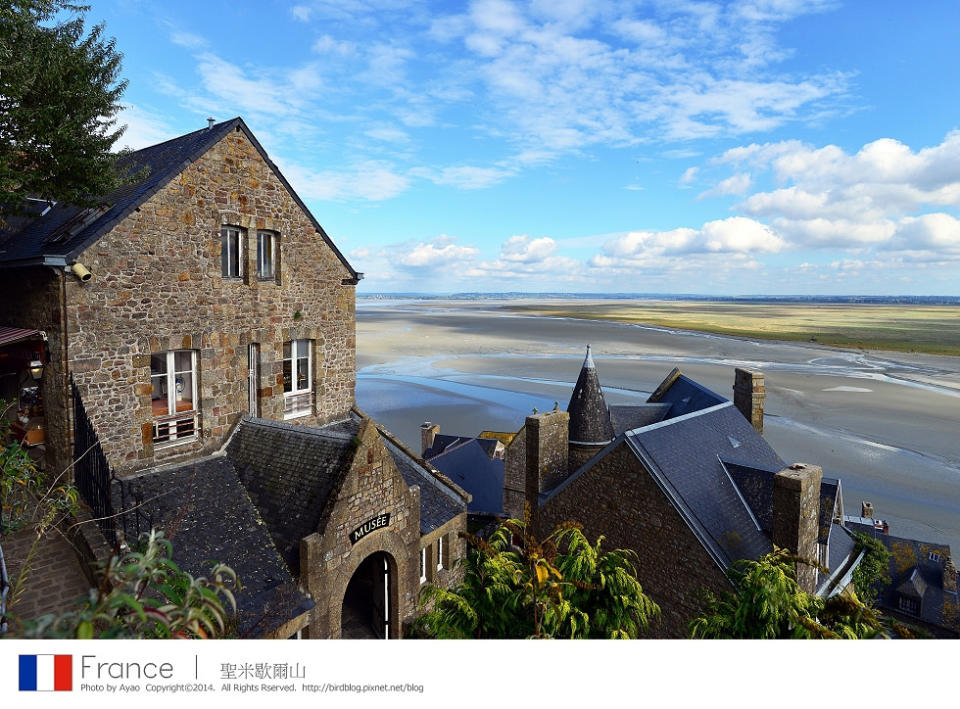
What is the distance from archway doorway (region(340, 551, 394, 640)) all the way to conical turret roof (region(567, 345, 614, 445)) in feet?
29.5

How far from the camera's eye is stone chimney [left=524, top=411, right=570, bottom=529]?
15734 millimetres

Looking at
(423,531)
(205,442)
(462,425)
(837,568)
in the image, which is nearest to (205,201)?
(205,442)

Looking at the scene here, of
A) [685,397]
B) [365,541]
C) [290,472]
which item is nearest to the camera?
[365,541]

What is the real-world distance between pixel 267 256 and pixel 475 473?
15.3m

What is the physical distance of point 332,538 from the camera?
866 centimetres

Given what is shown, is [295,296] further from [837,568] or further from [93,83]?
[837,568]

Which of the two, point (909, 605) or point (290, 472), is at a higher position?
point (290, 472)

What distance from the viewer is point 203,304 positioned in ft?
35.0

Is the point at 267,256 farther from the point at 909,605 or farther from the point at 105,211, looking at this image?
the point at 909,605

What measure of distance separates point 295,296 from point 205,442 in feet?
13.6

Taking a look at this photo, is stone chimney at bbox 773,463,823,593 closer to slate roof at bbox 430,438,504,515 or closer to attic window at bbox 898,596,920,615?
slate roof at bbox 430,438,504,515
